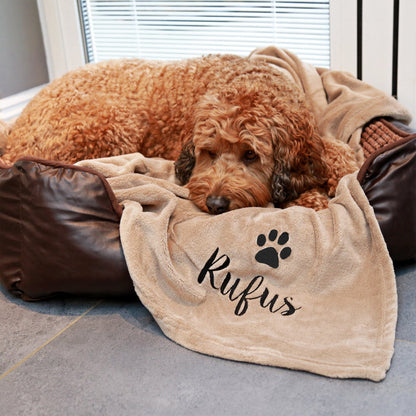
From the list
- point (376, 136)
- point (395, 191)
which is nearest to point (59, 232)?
point (395, 191)

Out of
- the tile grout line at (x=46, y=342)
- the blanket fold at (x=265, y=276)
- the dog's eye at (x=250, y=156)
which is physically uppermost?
the dog's eye at (x=250, y=156)

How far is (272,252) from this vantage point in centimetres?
234

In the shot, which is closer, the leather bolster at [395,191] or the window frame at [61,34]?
the leather bolster at [395,191]

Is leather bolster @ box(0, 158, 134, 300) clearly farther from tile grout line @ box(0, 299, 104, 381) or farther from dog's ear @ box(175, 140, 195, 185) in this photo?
dog's ear @ box(175, 140, 195, 185)

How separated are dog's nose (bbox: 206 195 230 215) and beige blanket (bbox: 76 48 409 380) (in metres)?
0.06

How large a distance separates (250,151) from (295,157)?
0.19m

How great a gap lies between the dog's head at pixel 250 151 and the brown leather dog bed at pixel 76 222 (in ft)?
0.99

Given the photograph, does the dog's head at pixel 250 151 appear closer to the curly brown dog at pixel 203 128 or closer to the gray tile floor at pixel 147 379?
the curly brown dog at pixel 203 128

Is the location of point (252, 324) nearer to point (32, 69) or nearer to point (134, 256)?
point (134, 256)

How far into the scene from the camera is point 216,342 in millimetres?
2115

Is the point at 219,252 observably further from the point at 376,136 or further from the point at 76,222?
the point at 376,136

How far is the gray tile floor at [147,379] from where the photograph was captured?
1866 millimetres

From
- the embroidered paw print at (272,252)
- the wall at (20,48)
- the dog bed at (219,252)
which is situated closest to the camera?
the dog bed at (219,252)

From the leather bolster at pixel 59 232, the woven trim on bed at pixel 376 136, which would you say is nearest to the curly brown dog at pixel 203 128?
the woven trim on bed at pixel 376 136
